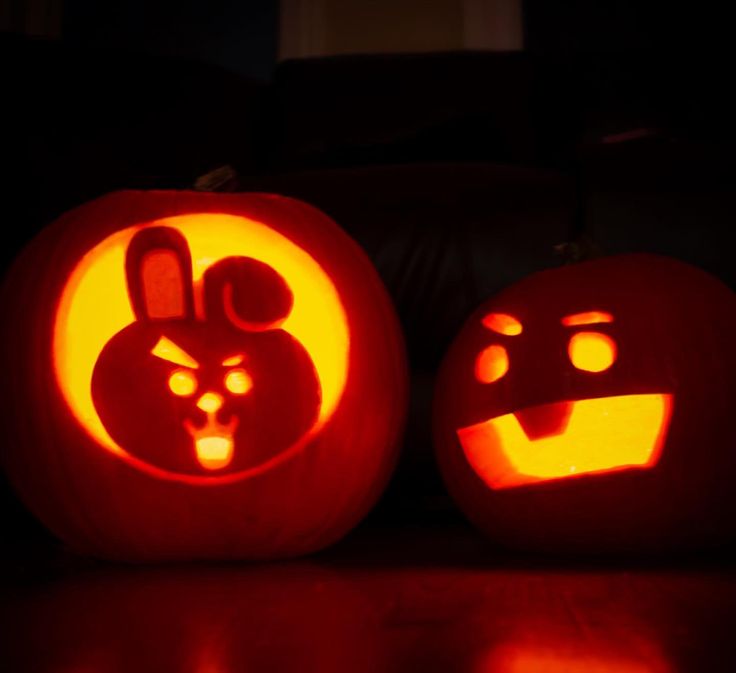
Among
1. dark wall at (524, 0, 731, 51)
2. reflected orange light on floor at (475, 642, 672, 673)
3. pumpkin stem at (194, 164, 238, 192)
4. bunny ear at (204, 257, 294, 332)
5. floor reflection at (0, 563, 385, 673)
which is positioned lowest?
floor reflection at (0, 563, 385, 673)

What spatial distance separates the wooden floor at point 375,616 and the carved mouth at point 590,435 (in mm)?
100

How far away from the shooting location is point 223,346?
0.89 meters

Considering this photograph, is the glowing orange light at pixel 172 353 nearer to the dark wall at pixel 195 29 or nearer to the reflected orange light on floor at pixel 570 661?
the reflected orange light on floor at pixel 570 661

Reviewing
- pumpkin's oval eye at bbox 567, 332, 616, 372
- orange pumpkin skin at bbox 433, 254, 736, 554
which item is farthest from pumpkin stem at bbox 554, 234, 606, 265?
pumpkin's oval eye at bbox 567, 332, 616, 372

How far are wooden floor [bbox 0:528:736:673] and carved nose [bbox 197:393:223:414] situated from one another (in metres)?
0.17

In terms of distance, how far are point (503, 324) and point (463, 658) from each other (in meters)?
0.52

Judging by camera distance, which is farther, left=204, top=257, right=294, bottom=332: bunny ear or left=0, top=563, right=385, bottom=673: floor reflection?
left=204, top=257, right=294, bottom=332: bunny ear

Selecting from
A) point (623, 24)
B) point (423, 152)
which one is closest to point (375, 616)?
point (423, 152)

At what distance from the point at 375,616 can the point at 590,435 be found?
0.35 metres

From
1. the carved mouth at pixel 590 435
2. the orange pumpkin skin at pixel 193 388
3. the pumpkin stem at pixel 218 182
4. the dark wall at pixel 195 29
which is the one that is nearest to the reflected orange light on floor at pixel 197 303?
the orange pumpkin skin at pixel 193 388

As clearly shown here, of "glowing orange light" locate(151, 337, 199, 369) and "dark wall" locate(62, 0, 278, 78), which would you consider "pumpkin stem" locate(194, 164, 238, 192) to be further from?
"dark wall" locate(62, 0, 278, 78)

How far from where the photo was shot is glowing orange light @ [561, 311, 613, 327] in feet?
3.03

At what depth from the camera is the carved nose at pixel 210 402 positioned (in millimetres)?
882

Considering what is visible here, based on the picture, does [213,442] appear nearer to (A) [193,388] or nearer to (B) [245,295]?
(A) [193,388]
